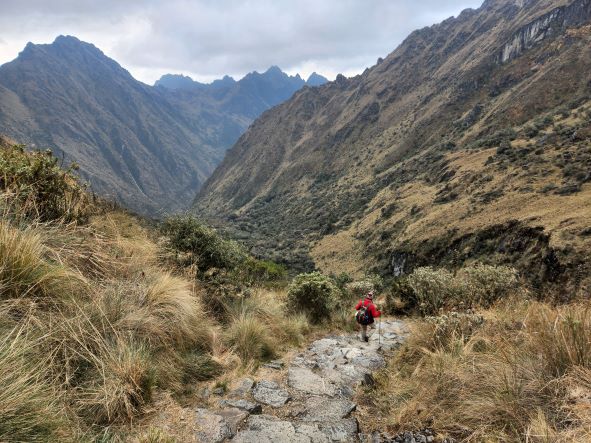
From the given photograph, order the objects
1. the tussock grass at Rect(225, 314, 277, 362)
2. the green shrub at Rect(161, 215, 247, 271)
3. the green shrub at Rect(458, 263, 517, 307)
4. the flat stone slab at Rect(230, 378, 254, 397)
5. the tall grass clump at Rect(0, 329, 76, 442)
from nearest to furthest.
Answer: the tall grass clump at Rect(0, 329, 76, 442) → the flat stone slab at Rect(230, 378, 254, 397) → the tussock grass at Rect(225, 314, 277, 362) → the green shrub at Rect(161, 215, 247, 271) → the green shrub at Rect(458, 263, 517, 307)

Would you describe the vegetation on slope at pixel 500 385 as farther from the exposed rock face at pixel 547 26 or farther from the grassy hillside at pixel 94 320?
the exposed rock face at pixel 547 26

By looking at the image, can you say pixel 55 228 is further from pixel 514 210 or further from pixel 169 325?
pixel 514 210

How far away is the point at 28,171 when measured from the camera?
5.32m

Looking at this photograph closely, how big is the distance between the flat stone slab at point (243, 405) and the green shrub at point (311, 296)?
18.1 ft

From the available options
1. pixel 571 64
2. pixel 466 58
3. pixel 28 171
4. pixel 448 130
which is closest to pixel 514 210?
pixel 28 171

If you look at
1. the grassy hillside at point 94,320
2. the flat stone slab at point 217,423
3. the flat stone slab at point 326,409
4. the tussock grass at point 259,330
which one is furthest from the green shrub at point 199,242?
the flat stone slab at point 217,423

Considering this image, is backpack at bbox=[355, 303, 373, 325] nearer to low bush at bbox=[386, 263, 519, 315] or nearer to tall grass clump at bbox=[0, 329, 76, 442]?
low bush at bbox=[386, 263, 519, 315]

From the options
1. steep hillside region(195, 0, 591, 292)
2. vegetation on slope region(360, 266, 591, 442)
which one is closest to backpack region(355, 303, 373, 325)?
vegetation on slope region(360, 266, 591, 442)

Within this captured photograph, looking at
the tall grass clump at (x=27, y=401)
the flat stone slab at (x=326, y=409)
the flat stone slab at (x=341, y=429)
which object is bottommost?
the flat stone slab at (x=326, y=409)

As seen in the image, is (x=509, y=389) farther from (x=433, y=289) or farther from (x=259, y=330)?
(x=433, y=289)

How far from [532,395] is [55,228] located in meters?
5.10

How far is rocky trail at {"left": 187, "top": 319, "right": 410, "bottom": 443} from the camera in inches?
143

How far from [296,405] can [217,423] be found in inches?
45.5

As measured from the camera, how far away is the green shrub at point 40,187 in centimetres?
493
